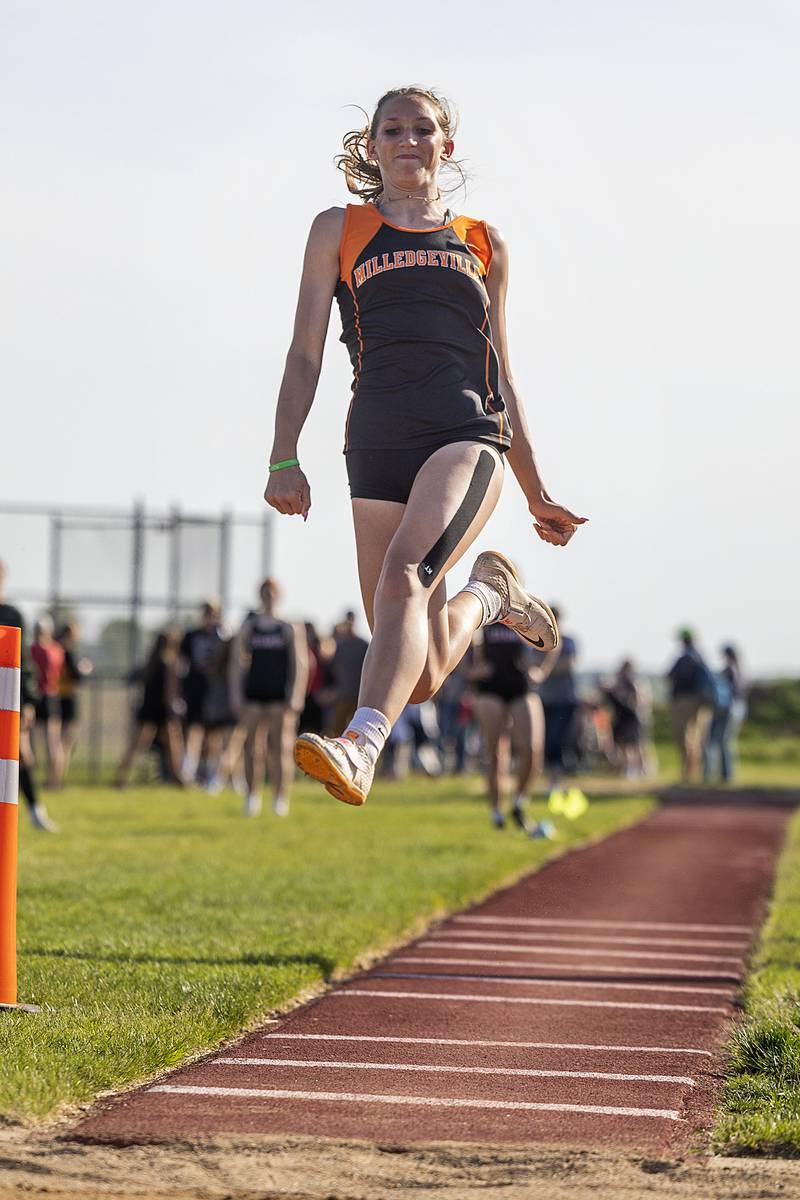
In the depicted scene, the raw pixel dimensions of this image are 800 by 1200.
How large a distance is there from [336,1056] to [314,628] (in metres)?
19.3

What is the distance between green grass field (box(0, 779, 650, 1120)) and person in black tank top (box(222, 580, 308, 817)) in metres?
0.61

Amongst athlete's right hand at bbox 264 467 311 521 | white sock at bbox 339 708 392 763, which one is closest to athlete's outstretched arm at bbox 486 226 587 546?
athlete's right hand at bbox 264 467 311 521

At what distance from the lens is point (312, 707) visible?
2327cm

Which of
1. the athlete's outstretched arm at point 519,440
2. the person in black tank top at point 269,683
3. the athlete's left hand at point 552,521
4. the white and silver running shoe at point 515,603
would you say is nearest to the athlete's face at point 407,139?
the athlete's outstretched arm at point 519,440

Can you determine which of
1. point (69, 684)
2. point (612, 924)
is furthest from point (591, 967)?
point (69, 684)

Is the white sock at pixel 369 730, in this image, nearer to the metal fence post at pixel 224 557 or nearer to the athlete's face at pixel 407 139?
the athlete's face at pixel 407 139

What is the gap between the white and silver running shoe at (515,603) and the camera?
5.70 m

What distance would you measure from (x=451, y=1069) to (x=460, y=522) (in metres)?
1.60

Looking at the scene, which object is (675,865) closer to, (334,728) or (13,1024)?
(13,1024)

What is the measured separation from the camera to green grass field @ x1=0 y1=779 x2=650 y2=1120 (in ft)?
16.0

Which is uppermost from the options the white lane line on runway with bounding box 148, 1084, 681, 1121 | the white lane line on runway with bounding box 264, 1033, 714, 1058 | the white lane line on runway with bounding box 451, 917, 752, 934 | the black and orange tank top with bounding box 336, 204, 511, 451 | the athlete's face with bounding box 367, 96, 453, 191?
the athlete's face with bounding box 367, 96, 453, 191

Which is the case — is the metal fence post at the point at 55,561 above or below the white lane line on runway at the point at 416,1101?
above

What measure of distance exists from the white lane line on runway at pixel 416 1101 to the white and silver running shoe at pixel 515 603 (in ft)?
5.86

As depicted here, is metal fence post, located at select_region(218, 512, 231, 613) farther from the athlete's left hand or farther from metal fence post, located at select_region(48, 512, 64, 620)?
the athlete's left hand
